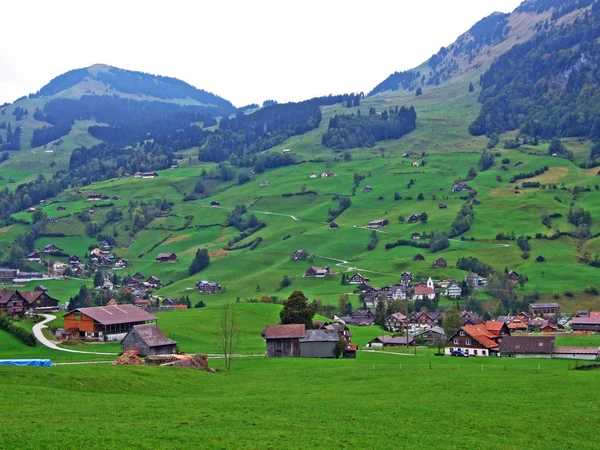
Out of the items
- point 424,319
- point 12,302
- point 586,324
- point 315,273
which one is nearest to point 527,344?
point 586,324

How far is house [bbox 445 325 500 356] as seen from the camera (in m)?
99.4

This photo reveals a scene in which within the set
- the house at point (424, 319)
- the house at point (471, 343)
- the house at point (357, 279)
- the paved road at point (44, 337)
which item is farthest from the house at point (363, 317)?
the paved road at point (44, 337)

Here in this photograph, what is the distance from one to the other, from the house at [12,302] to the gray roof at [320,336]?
172 ft

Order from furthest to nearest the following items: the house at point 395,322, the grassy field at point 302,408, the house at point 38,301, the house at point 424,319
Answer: the house at point 424,319 < the house at point 395,322 < the house at point 38,301 < the grassy field at point 302,408

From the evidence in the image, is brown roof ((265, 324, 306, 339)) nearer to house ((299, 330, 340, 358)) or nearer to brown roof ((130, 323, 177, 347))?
house ((299, 330, 340, 358))

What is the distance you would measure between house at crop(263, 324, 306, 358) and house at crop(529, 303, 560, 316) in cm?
7297

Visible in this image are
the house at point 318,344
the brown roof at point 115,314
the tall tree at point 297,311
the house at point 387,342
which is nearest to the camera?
the house at point 318,344

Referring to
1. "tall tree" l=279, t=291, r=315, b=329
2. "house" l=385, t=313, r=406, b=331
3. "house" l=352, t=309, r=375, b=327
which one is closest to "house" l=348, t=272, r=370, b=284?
"house" l=352, t=309, r=375, b=327

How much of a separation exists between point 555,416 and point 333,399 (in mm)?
13609

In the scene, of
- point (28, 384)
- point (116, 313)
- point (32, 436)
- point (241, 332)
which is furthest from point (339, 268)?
point (32, 436)

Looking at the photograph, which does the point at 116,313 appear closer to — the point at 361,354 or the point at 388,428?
the point at 361,354

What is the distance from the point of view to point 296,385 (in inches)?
2261

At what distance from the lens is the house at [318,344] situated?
301 feet

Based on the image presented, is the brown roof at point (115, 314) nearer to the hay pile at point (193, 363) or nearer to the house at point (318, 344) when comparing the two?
the house at point (318, 344)
